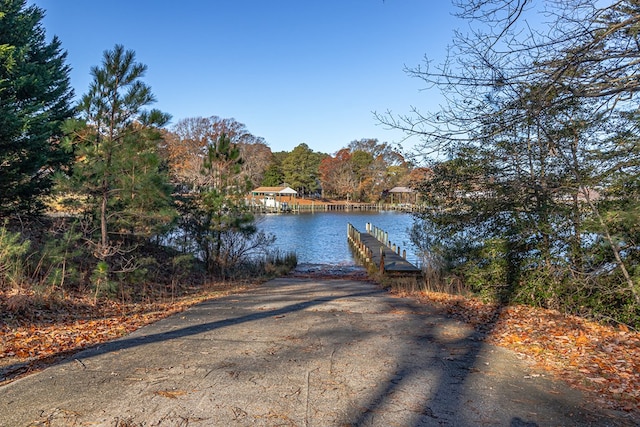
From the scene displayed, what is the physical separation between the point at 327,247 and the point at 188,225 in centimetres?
1819

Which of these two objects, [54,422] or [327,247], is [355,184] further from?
[54,422]

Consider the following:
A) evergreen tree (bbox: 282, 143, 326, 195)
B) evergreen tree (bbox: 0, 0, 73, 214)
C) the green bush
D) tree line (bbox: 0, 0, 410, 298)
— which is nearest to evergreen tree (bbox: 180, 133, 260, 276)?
tree line (bbox: 0, 0, 410, 298)

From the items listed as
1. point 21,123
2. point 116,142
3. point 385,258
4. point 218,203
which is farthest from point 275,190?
point 116,142

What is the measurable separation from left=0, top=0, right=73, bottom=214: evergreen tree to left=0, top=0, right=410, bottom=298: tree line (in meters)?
0.04

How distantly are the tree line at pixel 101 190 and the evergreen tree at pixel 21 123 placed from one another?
0.12ft

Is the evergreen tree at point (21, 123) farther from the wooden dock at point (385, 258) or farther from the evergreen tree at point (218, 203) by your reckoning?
the wooden dock at point (385, 258)

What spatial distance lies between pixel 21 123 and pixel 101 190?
446 centimetres

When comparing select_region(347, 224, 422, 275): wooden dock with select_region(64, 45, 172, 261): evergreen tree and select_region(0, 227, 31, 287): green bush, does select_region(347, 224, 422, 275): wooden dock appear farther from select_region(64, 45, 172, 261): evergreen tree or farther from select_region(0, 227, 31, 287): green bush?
select_region(0, 227, 31, 287): green bush

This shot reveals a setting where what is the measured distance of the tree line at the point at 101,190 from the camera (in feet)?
24.2

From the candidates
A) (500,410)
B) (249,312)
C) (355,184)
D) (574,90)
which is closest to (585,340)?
(500,410)

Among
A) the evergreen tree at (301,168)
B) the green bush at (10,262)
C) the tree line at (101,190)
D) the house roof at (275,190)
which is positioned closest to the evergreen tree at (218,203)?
the tree line at (101,190)

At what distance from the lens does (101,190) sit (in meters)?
7.70

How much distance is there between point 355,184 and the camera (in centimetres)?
7606

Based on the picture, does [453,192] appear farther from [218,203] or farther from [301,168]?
[301,168]
